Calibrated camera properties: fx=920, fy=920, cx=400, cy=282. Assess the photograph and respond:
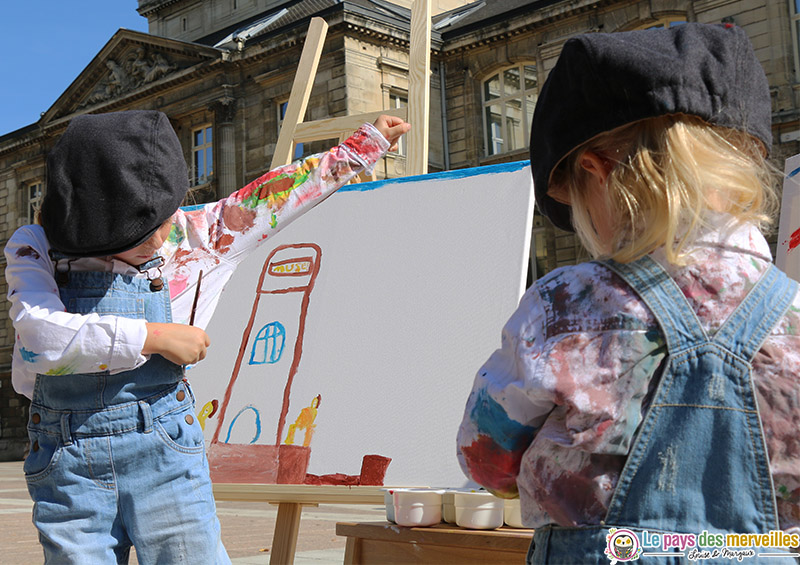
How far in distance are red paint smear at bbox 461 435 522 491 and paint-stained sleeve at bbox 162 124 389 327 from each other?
35.3 inches

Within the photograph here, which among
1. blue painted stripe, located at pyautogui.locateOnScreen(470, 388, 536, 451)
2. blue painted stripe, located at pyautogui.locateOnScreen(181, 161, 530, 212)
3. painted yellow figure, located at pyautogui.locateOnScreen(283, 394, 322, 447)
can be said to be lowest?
painted yellow figure, located at pyautogui.locateOnScreen(283, 394, 322, 447)

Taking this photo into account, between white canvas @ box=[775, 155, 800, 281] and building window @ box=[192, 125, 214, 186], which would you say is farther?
building window @ box=[192, 125, 214, 186]

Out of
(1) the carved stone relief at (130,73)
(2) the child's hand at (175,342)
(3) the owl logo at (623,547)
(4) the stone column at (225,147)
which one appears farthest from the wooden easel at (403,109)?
(1) the carved stone relief at (130,73)

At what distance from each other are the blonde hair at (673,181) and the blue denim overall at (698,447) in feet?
0.27

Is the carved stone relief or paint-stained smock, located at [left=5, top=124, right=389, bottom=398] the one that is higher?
the carved stone relief

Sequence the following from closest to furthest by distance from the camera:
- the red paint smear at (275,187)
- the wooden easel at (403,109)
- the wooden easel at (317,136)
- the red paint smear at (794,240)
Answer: the red paint smear at (275,187) → the wooden easel at (317,136) → the red paint smear at (794,240) → the wooden easel at (403,109)

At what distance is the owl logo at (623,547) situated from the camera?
3.26ft

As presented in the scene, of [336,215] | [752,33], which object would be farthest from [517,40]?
[336,215]

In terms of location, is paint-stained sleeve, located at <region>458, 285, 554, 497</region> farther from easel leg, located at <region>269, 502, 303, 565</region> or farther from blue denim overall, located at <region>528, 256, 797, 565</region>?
easel leg, located at <region>269, 502, 303, 565</region>

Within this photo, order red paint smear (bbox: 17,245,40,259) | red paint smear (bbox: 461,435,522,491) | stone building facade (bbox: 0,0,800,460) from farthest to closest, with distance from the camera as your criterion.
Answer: stone building facade (bbox: 0,0,800,460)
red paint smear (bbox: 17,245,40,259)
red paint smear (bbox: 461,435,522,491)

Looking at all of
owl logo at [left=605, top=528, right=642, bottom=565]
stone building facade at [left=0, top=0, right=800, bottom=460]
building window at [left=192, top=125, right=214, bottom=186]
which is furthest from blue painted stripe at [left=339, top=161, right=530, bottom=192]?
building window at [left=192, top=125, right=214, bottom=186]

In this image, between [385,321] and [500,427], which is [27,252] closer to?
[500,427]

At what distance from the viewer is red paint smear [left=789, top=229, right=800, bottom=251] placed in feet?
10.2

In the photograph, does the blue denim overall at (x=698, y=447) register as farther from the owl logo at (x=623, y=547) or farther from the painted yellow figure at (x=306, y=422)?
the painted yellow figure at (x=306, y=422)
